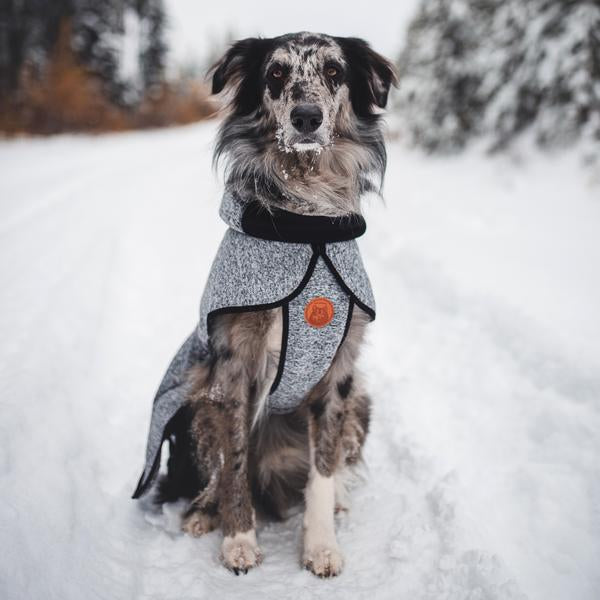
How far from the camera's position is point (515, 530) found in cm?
220

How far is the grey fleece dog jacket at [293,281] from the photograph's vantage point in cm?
208

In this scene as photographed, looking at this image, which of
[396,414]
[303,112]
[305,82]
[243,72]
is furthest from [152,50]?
[396,414]

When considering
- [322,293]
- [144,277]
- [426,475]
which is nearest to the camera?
[322,293]

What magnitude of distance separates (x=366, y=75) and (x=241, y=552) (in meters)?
2.67

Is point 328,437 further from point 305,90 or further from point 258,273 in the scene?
point 305,90

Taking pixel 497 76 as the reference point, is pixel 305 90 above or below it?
above

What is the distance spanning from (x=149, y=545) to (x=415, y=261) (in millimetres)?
4483

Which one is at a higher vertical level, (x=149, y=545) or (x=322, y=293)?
(x=322, y=293)

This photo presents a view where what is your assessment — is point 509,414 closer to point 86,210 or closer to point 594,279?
point 594,279

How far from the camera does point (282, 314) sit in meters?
2.11

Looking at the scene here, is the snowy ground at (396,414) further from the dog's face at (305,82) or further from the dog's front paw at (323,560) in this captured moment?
the dog's face at (305,82)

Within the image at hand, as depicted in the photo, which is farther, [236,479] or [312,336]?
[236,479]

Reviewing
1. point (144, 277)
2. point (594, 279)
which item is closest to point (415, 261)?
point (594, 279)

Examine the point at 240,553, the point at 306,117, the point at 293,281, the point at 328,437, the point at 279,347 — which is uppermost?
the point at 306,117
